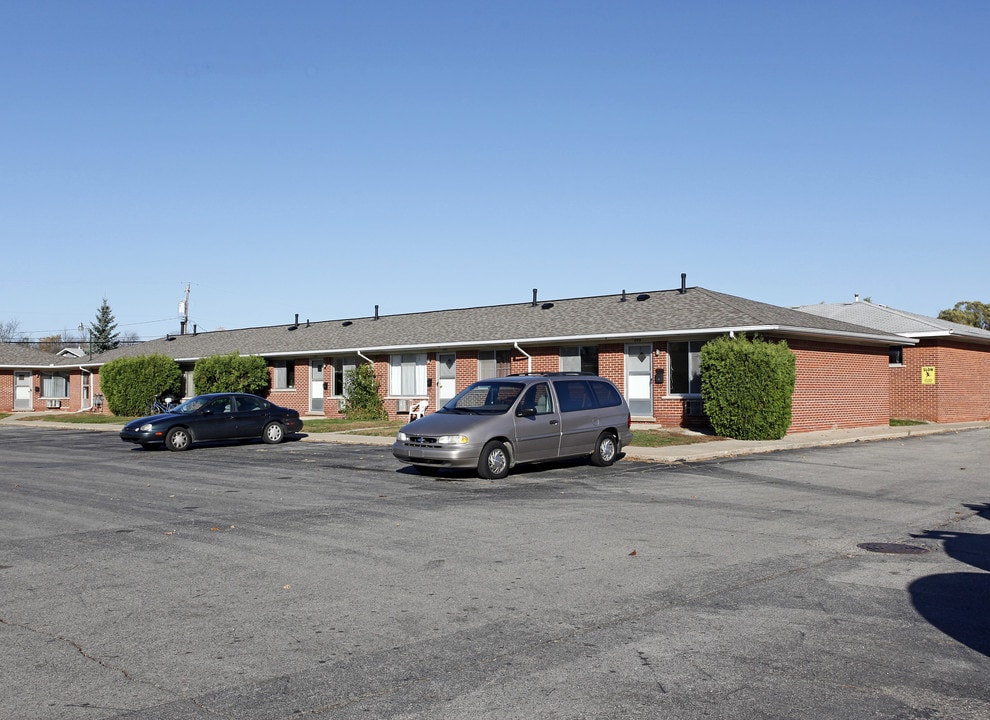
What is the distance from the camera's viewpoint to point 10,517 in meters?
11.0

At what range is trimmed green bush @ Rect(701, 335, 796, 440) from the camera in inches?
843

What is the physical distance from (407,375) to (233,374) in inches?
336

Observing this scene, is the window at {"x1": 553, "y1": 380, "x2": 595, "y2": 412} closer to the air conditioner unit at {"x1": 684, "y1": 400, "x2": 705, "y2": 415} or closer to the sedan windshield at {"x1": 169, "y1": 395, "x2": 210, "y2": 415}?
the air conditioner unit at {"x1": 684, "y1": 400, "x2": 705, "y2": 415}

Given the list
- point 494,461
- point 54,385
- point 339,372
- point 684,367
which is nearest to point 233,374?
point 339,372

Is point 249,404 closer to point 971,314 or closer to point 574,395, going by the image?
point 574,395

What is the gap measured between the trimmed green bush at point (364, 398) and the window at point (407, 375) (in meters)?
0.63

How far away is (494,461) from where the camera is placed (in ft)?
49.1

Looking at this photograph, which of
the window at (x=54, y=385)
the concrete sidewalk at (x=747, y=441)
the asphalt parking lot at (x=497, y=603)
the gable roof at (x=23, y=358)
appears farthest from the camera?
the window at (x=54, y=385)

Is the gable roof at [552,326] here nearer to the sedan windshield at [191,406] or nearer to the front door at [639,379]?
the front door at [639,379]

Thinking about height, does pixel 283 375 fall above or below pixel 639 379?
above

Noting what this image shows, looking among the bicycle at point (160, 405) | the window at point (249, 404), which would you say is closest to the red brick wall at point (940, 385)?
the window at point (249, 404)

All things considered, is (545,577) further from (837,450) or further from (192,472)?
(837,450)

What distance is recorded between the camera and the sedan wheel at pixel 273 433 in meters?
23.8

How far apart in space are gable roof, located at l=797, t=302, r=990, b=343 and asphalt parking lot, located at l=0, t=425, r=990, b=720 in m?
19.6
